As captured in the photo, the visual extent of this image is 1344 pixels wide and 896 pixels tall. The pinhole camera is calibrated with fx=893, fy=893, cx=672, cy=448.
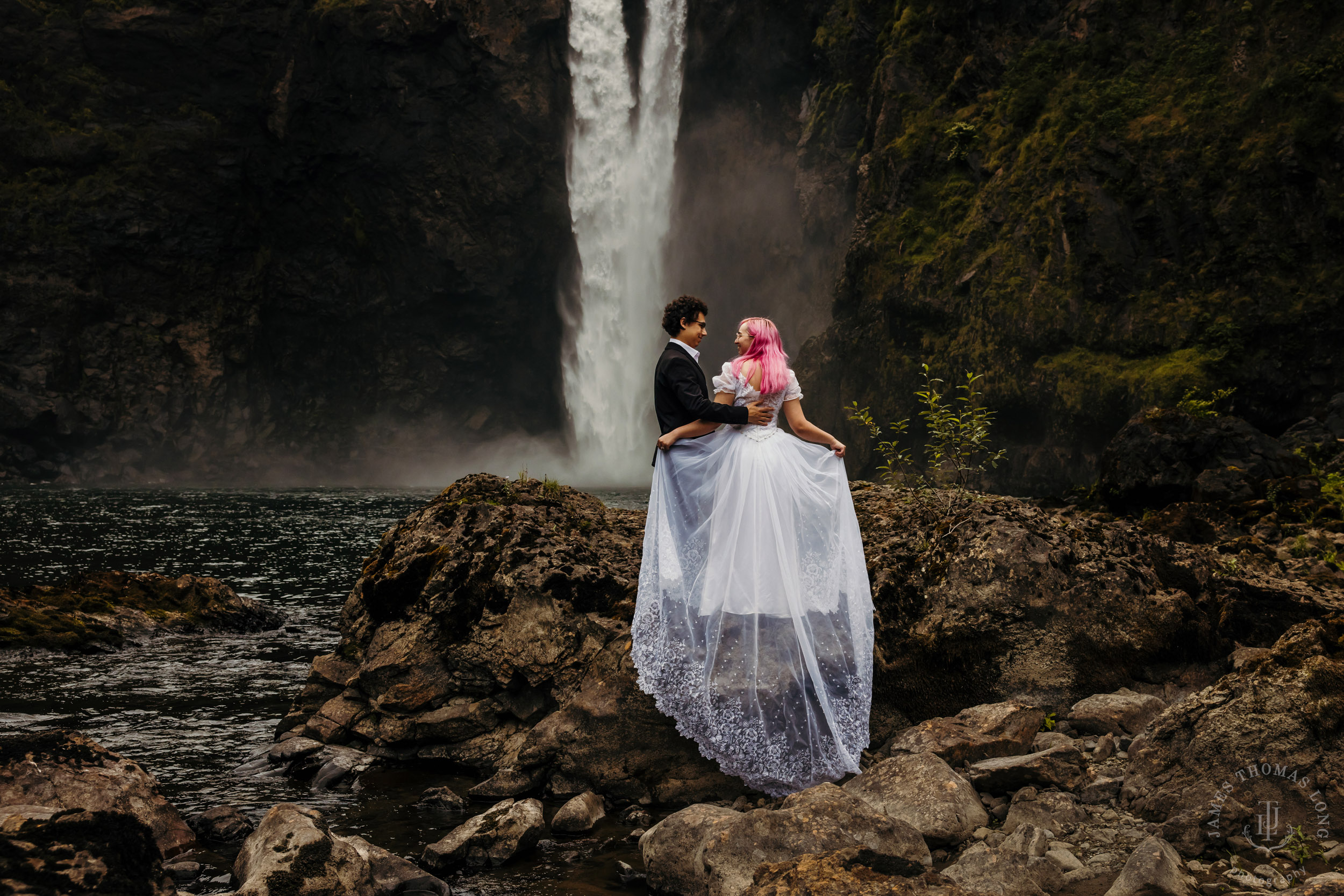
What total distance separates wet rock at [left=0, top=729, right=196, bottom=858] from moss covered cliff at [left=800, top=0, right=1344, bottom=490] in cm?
2813

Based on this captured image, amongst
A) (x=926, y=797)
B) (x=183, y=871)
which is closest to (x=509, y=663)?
(x=183, y=871)

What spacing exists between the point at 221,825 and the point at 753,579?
413cm

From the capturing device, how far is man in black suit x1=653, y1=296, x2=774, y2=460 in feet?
21.8

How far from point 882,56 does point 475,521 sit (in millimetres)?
41736

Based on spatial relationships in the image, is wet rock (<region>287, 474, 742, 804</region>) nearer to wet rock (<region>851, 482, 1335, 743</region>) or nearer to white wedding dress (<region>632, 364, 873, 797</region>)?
white wedding dress (<region>632, 364, 873, 797</region>)

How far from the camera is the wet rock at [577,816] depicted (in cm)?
624

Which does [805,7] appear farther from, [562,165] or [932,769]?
[932,769]

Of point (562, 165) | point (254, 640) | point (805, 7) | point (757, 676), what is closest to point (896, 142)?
point (805, 7)

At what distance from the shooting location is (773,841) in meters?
4.93

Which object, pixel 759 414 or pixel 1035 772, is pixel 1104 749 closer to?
pixel 1035 772

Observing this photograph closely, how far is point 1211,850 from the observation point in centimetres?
464

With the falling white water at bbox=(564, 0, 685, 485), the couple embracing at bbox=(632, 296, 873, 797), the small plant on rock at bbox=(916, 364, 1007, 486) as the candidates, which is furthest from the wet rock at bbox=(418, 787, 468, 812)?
the falling white water at bbox=(564, 0, 685, 485)

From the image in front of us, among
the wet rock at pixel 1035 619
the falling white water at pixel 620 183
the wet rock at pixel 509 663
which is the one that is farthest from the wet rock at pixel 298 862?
the falling white water at pixel 620 183

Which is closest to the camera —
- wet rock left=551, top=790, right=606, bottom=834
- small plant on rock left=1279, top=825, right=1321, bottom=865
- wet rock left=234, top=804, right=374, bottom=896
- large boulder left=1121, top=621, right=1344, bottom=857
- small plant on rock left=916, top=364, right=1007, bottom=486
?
small plant on rock left=1279, top=825, right=1321, bottom=865
